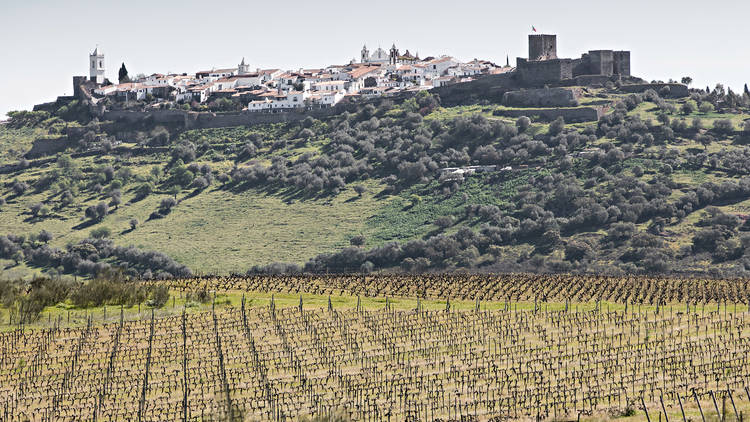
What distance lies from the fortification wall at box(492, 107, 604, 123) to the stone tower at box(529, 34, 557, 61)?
8.29 m

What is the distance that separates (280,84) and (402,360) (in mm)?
89519

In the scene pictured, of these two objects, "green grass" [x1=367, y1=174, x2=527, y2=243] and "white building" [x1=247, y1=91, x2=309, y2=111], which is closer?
"green grass" [x1=367, y1=174, x2=527, y2=243]

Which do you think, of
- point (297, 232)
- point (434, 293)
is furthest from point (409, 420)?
point (297, 232)

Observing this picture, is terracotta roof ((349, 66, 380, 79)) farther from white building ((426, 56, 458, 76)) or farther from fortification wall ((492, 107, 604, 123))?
fortification wall ((492, 107, 604, 123))

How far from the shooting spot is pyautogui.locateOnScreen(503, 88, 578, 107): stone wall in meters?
102

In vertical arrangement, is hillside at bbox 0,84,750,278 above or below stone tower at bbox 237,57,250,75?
below

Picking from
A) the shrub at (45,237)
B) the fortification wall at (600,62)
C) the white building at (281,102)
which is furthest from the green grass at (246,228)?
the fortification wall at (600,62)

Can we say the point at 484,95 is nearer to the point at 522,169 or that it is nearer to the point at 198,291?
the point at 522,169

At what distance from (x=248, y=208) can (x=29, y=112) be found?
138 feet

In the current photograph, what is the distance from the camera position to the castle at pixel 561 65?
346 ft

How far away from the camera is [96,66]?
126m

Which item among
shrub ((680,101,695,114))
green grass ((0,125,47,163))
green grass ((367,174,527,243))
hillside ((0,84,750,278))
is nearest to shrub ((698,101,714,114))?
hillside ((0,84,750,278))

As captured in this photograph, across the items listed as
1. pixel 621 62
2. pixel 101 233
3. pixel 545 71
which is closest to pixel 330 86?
pixel 545 71

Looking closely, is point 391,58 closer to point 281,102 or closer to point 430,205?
point 281,102
